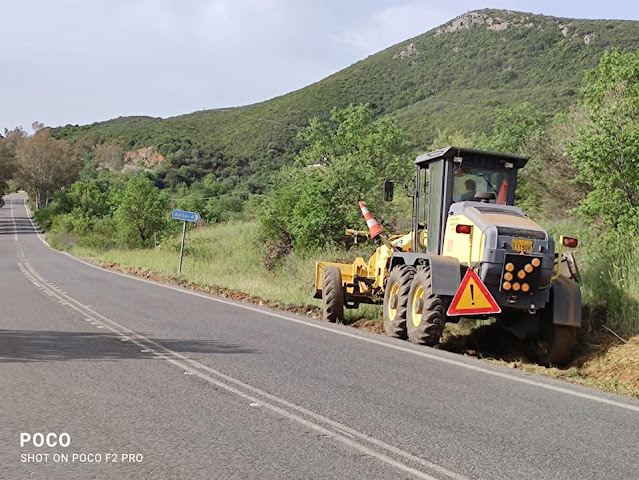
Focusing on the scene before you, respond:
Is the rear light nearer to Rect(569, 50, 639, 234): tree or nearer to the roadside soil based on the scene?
the roadside soil

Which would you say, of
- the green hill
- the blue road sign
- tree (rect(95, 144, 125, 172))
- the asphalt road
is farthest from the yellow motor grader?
tree (rect(95, 144, 125, 172))

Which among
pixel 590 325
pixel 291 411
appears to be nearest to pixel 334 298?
pixel 590 325

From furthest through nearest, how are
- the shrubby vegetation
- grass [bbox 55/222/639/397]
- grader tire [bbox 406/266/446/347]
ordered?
1. the shrubby vegetation
2. grader tire [bbox 406/266/446/347]
3. grass [bbox 55/222/639/397]

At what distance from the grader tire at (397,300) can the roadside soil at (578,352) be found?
2.25 ft

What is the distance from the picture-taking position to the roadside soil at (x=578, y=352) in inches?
341

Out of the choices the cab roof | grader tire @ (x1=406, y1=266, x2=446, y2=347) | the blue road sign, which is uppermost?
the cab roof

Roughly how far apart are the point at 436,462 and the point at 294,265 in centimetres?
2138

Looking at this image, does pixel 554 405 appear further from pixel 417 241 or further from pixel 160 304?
pixel 160 304

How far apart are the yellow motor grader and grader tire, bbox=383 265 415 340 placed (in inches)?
0.6

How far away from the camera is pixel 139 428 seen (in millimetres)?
5711

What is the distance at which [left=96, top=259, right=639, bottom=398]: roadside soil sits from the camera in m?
8.66

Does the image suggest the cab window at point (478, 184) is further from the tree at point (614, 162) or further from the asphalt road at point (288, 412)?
the asphalt road at point (288, 412)

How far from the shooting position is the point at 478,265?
984cm

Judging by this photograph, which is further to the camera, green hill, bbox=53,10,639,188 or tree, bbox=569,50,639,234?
green hill, bbox=53,10,639,188
